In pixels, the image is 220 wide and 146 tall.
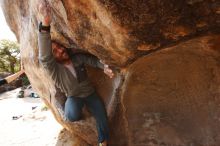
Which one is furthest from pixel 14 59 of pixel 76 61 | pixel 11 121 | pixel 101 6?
pixel 101 6

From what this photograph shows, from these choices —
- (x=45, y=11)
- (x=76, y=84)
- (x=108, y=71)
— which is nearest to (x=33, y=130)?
(x=76, y=84)

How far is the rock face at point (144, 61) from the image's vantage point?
3678 mm

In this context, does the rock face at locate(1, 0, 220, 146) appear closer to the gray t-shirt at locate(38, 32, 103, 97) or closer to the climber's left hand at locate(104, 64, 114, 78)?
the climber's left hand at locate(104, 64, 114, 78)

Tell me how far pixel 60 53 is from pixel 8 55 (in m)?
21.2

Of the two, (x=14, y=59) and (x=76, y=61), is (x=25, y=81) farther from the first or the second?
(x=76, y=61)

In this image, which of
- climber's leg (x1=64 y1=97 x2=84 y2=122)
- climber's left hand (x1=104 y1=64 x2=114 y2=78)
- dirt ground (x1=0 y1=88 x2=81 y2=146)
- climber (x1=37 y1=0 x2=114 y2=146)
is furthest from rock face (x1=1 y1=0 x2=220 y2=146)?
dirt ground (x1=0 y1=88 x2=81 y2=146)

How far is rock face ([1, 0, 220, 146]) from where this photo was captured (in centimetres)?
368

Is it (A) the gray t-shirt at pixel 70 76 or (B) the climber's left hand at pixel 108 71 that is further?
(A) the gray t-shirt at pixel 70 76

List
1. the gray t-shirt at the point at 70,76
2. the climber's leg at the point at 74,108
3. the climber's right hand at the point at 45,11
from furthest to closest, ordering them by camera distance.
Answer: the climber's leg at the point at 74,108 < the gray t-shirt at the point at 70,76 < the climber's right hand at the point at 45,11

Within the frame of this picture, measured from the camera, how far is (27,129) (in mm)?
10133

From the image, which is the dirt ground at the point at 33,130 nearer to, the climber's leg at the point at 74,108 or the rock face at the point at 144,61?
the climber's leg at the point at 74,108

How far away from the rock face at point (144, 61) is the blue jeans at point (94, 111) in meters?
0.23

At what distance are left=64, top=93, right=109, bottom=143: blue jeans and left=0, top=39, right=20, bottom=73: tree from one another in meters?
20.9

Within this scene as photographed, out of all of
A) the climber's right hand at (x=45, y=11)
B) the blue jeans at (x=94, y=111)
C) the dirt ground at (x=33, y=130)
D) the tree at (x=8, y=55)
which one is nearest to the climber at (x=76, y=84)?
the blue jeans at (x=94, y=111)
